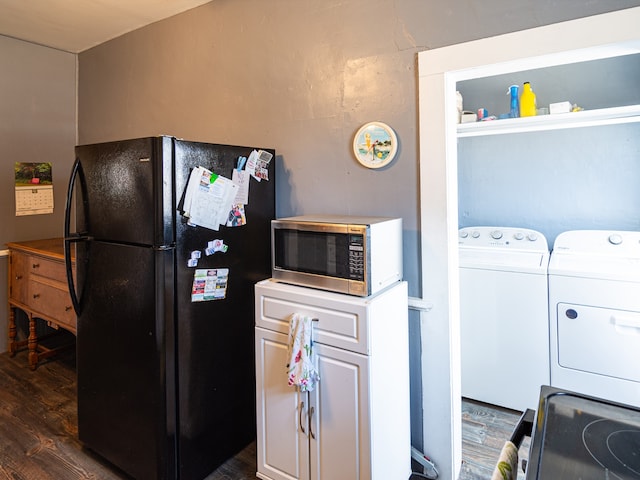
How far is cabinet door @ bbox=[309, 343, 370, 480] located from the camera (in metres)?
1.45

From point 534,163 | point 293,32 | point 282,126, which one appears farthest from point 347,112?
point 534,163

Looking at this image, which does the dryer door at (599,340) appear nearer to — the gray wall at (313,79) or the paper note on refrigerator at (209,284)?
the gray wall at (313,79)

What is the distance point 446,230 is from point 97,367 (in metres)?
1.79

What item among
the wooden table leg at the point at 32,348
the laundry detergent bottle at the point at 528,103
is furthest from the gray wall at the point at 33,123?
the laundry detergent bottle at the point at 528,103

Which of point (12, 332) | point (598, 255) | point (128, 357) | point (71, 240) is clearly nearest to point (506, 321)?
point (598, 255)

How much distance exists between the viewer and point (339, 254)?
5.06ft

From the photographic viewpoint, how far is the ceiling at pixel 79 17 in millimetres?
2490

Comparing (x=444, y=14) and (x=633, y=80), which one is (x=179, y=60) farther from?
(x=633, y=80)

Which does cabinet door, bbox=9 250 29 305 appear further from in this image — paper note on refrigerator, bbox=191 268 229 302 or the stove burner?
the stove burner

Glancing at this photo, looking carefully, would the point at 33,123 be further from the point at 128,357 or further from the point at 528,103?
the point at 528,103

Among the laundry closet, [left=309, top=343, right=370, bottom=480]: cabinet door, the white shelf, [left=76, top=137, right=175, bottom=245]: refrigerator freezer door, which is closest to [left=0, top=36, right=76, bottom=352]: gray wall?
[left=76, top=137, right=175, bottom=245]: refrigerator freezer door

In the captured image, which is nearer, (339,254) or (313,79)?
(339,254)

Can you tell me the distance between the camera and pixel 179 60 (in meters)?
2.62

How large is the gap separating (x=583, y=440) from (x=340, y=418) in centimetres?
91
